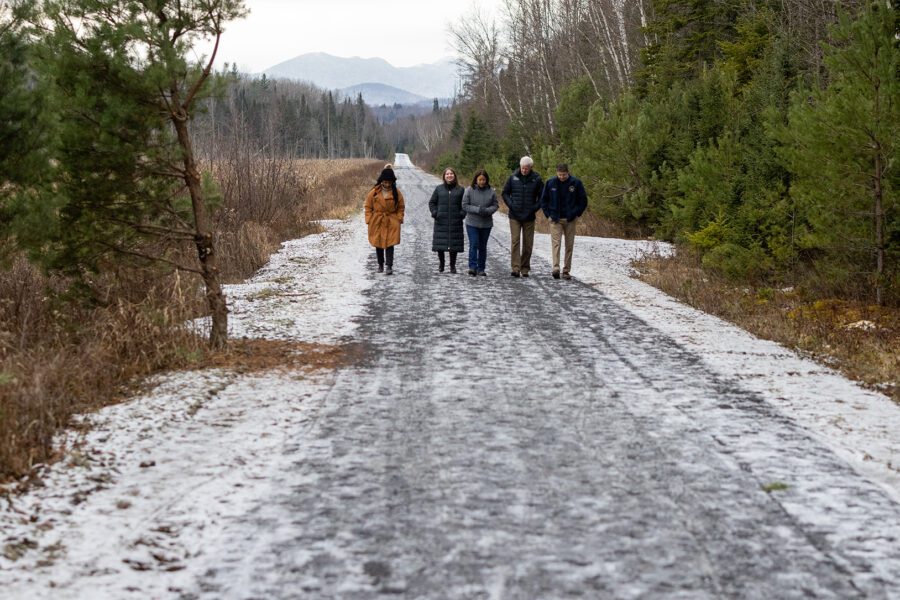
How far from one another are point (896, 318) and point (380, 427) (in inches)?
274

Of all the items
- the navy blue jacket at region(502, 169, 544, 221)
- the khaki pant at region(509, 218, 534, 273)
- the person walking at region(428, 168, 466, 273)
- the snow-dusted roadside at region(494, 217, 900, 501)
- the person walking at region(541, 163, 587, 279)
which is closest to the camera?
the snow-dusted roadside at region(494, 217, 900, 501)

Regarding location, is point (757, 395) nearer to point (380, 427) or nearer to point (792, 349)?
point (792, 349)

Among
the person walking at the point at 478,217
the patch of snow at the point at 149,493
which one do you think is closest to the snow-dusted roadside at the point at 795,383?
the person walking at the point at 478,217

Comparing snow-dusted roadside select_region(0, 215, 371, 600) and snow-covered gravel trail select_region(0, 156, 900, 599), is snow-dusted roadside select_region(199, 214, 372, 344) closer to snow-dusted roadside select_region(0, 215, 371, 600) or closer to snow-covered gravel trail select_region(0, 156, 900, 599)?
snow-covered gravel trail select_region(0, 156, 900, 599)

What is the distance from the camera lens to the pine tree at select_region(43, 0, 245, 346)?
6.82 metres

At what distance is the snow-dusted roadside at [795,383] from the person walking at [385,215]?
11.8 feet

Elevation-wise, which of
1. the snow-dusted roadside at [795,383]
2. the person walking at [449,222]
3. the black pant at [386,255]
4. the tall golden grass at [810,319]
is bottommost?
the snow-dusted roadside at [795,383]

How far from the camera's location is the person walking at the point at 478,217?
1347 cm

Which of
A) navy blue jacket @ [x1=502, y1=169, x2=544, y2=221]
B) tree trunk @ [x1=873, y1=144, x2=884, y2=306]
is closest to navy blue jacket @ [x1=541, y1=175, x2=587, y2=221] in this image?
navy blue jacket @ [x1=502, y1=169, x2=544, y2=221]

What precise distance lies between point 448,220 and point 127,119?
7.29 metres

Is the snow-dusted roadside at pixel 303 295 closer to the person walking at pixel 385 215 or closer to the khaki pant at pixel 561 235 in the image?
the person walking at pixel 385 215

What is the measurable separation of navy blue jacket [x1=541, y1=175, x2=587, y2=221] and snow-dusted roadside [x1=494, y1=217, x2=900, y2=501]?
58.4 inches

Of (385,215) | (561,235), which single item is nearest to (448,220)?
(385,215)

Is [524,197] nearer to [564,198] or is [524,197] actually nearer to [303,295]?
[564,198]
